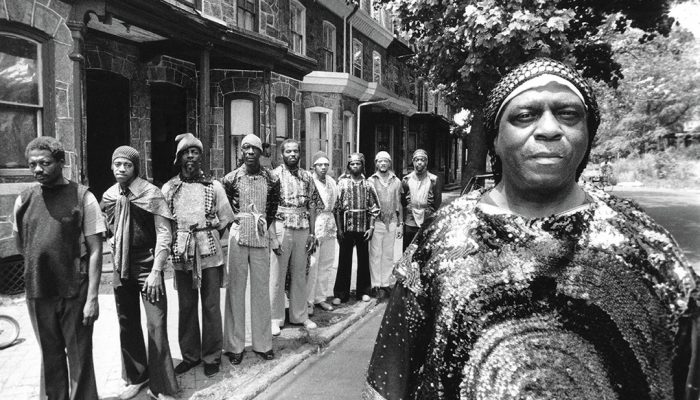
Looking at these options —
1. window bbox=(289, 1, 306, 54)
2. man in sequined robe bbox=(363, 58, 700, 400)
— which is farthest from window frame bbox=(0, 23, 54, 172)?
window bbox=(289, 1, 306, 54)

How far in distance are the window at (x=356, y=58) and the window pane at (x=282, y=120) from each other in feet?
21.9

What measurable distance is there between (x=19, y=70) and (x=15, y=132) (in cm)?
84

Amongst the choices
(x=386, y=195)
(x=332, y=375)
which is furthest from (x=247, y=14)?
(x=332, y=375)

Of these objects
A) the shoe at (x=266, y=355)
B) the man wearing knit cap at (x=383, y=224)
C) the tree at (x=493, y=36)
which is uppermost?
the tree at (x=493, y=36)

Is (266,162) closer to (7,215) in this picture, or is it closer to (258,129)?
(258,129)

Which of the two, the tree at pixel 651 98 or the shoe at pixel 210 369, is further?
the tree at pixel 651 98

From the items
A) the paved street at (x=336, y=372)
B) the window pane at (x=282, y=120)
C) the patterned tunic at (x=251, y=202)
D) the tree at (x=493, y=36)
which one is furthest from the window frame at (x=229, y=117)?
the patterned tunic at (x=251, y=202)

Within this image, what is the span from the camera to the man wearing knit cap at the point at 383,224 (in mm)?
7859

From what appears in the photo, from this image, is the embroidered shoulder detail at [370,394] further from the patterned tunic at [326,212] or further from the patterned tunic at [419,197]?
the patterned tunic at [419,197]

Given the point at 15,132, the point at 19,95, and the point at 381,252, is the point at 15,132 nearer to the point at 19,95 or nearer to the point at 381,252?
the point at 19,95

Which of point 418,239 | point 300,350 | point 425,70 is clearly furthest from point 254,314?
point 425,70

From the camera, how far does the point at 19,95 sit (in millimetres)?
7371

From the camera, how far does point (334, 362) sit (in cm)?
534

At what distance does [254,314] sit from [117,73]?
21.4 ft
